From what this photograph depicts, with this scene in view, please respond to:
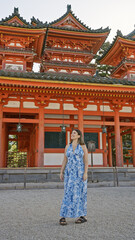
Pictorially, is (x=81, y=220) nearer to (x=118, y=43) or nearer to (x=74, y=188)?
(x=74, y=188)

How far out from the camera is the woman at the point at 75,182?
3.67 metres

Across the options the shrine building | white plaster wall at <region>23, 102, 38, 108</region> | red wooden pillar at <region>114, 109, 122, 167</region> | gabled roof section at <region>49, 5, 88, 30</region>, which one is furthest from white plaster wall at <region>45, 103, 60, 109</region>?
gabled roof section at <region>49, 5, 88, 30</region>

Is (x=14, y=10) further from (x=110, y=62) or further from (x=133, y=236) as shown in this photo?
(x=133, y=236)

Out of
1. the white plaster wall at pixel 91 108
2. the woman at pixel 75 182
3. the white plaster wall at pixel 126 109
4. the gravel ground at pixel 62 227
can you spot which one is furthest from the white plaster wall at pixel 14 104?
the woman at pixel 75 182

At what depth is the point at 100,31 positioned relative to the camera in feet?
52.8

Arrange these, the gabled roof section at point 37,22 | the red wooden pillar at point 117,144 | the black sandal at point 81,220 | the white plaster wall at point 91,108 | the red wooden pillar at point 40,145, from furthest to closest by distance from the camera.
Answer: the gabled roof section at point 37,22, the white plaster wall at point 91,108, the red wooden pillar at point 117,144, the red wooden pillar at point 40,145, the black sandal at point 81,220

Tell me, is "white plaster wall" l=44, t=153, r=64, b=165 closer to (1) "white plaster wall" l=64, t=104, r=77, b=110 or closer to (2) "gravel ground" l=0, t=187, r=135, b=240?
(1) "white plaster wall" l=64, t=104, r=77, b=110

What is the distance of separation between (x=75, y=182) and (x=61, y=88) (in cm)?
782

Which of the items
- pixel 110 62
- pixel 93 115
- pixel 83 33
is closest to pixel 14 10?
pixel 83 33

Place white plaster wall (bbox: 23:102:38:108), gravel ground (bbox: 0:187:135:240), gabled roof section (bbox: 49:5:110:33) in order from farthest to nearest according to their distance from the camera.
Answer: gabled roof section (bbox: 49:5:110:33) < white plaster wall (bbox: 23:102:38:108) < gravel ground (bbox: 0:187:135:240)

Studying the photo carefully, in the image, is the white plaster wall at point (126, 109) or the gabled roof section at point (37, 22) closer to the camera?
the white plaster wall at point (126, 109)

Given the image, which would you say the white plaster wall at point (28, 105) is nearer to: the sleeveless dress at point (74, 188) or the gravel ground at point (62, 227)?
the gravel ground at point (62, 227)

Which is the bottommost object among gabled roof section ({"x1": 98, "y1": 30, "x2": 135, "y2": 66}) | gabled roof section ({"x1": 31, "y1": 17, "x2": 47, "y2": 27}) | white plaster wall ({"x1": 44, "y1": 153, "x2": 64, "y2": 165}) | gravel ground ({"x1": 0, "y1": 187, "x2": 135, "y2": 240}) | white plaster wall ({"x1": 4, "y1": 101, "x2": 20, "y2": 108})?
gravel ground ({"x1": 0, "y1": 187, "x2": 135, "y2": 240})

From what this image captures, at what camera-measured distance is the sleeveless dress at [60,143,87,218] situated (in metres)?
3.67
